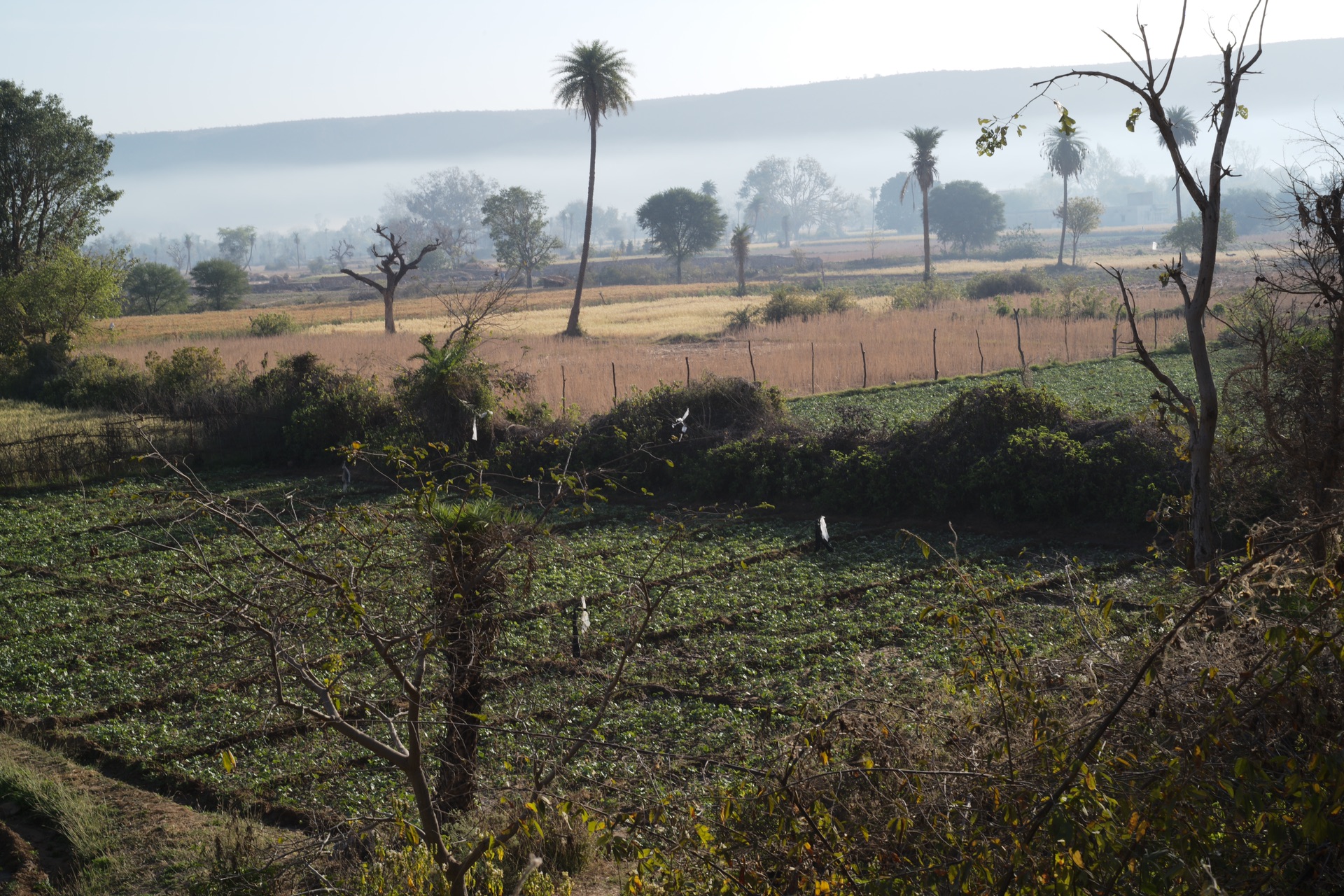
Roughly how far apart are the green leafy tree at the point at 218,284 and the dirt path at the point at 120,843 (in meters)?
71.2

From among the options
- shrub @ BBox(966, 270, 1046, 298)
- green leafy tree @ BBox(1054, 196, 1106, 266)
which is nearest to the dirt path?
shrub @ BBox(966, 270, 1046, 298)

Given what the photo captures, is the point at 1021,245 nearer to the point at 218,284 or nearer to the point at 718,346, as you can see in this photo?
the point at 218,284

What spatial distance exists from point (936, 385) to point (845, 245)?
157289 mm

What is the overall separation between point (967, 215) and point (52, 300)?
4272 inches

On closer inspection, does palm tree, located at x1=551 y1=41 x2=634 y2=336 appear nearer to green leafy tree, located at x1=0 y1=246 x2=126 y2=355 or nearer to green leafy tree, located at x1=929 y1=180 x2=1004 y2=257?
green leafy tree, located at x1=0 y1=246 x2=126 y2=355

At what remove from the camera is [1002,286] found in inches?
2254

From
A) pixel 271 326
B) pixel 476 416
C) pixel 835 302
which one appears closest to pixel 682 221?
pixel 835 302

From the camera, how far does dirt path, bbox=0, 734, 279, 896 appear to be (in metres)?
5.93

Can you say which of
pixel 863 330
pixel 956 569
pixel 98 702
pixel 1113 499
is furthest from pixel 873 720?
pixel 863 330

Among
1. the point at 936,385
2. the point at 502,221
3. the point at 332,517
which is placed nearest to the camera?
the point at 332,517

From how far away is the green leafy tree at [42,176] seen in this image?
110ft

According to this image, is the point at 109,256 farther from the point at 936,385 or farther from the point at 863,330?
the point at 936,385

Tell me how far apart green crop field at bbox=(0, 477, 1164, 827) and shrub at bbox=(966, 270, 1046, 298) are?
151ft

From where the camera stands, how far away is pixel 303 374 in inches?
860
